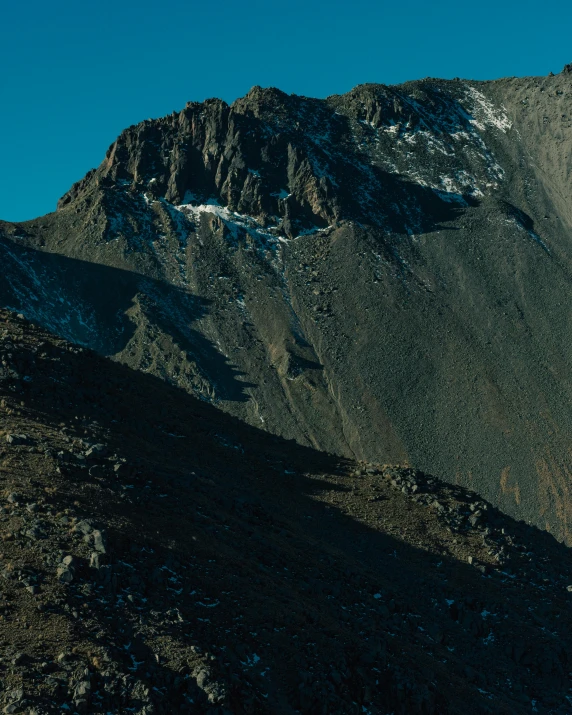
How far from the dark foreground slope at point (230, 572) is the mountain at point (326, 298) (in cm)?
7834

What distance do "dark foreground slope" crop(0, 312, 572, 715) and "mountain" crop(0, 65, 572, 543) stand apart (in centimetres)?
7834

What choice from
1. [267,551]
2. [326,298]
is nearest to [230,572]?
[267,551]

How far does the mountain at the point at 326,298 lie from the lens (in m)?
146

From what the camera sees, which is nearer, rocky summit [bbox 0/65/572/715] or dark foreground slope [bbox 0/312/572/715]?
dark foreground slope [bbox 0/312/572/715]

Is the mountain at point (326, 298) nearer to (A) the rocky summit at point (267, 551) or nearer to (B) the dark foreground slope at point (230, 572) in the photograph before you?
(A) the rocky summit at point (267, 551)

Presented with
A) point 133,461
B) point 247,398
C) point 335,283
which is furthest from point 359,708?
point 335,283

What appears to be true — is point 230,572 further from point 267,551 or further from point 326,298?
point 326,298

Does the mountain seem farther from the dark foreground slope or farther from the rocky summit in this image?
the dark foreground slope

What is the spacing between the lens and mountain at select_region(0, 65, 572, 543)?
478ft

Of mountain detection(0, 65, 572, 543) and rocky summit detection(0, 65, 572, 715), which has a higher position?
mountain detection(0, 65, 572, 543)

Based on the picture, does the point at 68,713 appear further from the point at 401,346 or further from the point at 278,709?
the point at 401,346

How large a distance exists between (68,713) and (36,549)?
27.1 feet

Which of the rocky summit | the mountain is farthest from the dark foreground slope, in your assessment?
the mountain

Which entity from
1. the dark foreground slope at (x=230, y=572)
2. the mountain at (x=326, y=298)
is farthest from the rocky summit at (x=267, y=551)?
the mountain at (x=326, y=298)
